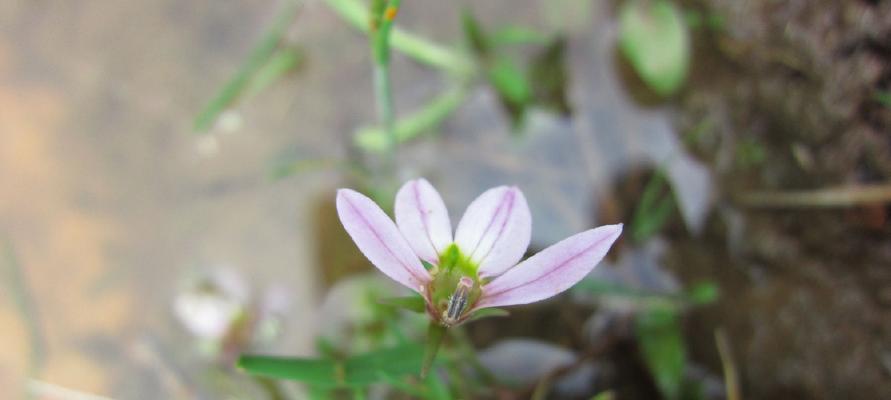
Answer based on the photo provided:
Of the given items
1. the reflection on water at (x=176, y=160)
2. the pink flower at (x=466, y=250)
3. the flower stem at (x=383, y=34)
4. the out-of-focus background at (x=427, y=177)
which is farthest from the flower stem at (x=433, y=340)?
the reflection on water at (x=176, y=160)

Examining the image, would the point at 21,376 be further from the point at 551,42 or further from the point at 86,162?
the point at 551,42

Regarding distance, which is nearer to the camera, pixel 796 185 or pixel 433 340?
pixel 433 340

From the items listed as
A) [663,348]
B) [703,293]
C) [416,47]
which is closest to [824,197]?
[703,293]

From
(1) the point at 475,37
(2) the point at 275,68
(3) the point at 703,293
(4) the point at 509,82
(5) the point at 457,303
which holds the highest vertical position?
(2) the point at 275,68

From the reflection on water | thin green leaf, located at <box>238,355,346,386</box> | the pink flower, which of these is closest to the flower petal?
the pink flower

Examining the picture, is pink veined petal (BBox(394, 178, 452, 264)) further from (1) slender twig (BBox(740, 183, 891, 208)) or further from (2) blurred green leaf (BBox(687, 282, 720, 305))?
(1) slender twig (BBox(740, 183, 891, 208))

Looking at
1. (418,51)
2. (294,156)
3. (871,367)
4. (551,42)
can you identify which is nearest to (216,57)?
(294,156)

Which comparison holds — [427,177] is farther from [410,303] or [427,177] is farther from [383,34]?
[410,303]
